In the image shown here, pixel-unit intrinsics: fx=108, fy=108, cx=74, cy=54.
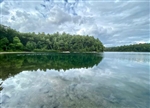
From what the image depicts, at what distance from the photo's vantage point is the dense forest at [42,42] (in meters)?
57.2

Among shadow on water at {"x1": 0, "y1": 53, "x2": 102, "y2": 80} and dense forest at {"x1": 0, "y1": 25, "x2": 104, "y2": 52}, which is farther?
dense forest at {"x1": 0, "y1": 25, "x2": 104, "y2": 52}

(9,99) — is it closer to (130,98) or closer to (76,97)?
(76,97)

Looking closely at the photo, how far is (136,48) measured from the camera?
154 m

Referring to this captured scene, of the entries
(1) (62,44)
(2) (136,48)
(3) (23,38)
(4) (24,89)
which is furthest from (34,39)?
(2) (136,48)

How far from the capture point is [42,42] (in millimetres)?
78625

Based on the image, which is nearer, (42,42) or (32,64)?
(32,64)

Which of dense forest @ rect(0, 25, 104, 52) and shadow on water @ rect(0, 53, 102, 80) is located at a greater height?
dense forest @ rect(0, 25, 104, 52)

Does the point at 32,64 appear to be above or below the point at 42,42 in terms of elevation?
below

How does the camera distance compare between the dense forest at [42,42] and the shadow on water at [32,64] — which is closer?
the shadow on water at [32,64]

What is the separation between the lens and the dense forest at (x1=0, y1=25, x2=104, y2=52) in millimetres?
57175

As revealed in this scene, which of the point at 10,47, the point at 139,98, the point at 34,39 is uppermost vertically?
the point at 34,39

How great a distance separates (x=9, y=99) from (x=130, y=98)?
7.91 m

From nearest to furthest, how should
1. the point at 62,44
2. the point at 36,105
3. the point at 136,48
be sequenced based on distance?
the point at 36,105 → the point at 62,44 → the point at 136,48

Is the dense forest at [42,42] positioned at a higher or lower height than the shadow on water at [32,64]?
higher
